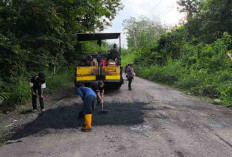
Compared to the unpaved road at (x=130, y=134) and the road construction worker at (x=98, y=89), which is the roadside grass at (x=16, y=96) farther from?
the road construction worker at (x=98, y=89)

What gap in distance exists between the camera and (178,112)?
762cm

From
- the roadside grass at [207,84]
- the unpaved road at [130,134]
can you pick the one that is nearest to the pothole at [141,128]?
the unpaved road at [130,134]

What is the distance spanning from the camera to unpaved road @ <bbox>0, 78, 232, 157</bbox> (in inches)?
175

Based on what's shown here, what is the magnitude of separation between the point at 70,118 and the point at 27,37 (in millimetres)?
6908

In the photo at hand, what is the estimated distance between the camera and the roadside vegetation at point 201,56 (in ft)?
39.5

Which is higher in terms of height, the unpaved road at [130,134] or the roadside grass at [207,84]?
the roadside grass at [207,84]

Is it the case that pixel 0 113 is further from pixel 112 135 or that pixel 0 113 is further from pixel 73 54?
pixel 73 54

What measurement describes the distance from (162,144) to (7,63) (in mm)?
7926

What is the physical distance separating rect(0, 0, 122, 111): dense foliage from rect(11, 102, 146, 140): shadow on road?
2.06 metres

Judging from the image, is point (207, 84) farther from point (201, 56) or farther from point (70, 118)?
point (70, 118)

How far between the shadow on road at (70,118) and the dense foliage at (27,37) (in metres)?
2.06

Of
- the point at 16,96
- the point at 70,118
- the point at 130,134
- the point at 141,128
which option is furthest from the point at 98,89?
the point at 130,134

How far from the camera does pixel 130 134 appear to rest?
5.40 m

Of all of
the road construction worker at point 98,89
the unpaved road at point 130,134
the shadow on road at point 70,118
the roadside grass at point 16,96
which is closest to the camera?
the unpaved road at point 130,134
